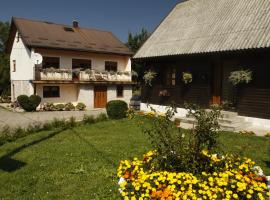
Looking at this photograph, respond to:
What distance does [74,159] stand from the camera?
7379 millimetres

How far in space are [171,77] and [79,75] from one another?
35.7 feet

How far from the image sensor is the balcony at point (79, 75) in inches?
898

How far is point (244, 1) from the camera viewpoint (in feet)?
48.1

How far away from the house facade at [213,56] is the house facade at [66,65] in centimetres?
850

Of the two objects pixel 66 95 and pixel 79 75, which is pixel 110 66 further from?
pixel 66 95

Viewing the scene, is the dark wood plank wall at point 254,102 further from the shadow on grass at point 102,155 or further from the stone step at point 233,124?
the shadow on grass at point 102,155

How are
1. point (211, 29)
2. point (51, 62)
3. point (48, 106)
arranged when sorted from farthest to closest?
point (51, 62)
point (48, 106)
point (211, 29)

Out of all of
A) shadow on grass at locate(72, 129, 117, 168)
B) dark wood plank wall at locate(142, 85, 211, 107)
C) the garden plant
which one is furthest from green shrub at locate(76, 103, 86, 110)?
the garden plant

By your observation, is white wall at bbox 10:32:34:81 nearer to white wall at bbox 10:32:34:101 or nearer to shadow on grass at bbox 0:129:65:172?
white wall at bbox 10:32:34:101

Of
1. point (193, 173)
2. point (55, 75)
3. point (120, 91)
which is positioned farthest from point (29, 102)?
point (193, 173)

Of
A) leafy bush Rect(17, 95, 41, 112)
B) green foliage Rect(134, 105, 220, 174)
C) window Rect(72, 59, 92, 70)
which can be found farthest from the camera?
window Rect(72, 59, 92, 70)

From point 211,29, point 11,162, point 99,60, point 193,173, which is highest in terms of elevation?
point 211,29

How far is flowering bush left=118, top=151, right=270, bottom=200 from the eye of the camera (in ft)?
13.3

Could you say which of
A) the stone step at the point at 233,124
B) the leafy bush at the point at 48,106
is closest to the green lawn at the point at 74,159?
the stone step at the point at 233,124
